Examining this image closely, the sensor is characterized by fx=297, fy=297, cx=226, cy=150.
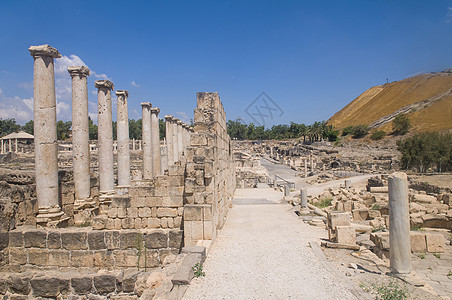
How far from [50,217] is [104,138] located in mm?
4016

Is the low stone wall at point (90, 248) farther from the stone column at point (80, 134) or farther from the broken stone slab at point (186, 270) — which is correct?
the stone column at point (80, 134)

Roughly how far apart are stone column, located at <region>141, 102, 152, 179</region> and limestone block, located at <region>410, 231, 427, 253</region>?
12219 millimetres

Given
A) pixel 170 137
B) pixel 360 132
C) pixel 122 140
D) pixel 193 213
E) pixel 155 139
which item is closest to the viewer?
pixel 193 213

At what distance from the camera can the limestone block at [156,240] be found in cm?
779

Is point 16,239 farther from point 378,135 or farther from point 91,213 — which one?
point 378,135

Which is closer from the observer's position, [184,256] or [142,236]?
[184,256]

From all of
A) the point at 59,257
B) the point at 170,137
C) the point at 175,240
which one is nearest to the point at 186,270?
the point at 175,240

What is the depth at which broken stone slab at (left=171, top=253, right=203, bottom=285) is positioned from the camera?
17.6 feet

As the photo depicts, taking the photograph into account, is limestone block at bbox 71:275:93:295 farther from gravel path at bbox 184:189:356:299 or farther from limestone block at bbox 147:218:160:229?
limestone block at bbox 147:218:160:229

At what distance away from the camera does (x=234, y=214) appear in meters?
13.0

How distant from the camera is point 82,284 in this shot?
6332 millimetres

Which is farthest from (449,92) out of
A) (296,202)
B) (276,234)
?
(276,234)

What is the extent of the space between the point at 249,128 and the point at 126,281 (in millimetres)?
111272

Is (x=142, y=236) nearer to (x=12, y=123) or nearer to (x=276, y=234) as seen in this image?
(x=276, y=234)
